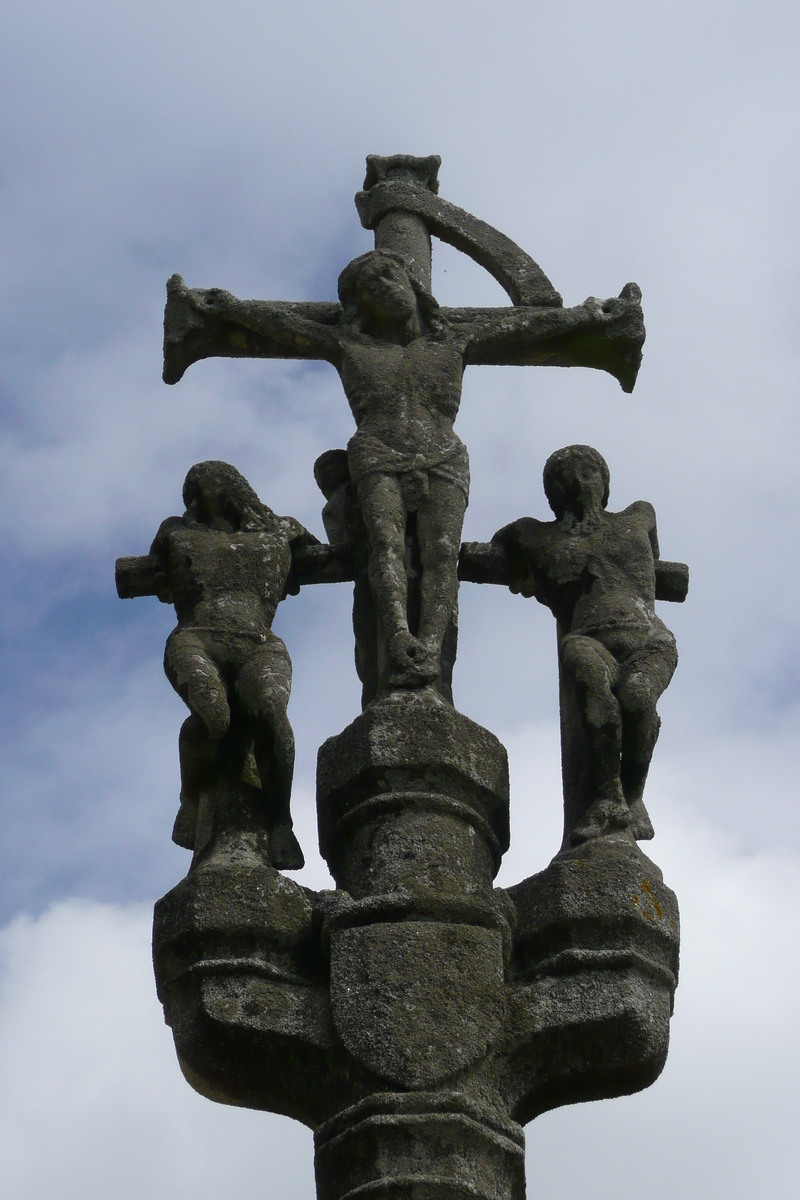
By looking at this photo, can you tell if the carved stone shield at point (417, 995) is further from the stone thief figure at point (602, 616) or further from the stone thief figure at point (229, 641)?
the stone thief figure at point (602, 616)

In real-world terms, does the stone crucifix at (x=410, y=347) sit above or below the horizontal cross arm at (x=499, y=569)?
above

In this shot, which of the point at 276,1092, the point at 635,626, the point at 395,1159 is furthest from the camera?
the point at 635,626

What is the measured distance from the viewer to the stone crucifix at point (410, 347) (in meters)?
9.83

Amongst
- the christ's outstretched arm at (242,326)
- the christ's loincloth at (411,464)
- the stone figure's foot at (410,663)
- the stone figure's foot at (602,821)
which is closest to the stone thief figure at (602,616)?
the stone figure's foot at (602,821)

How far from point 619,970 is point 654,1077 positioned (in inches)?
18.3

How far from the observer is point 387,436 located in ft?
33.7

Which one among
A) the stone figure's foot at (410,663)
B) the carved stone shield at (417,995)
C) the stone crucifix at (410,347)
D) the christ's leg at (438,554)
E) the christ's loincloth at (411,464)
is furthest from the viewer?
the christ's loincloth at (411,464)

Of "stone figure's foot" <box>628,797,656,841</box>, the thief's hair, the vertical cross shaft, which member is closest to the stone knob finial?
the vertical cross shaft

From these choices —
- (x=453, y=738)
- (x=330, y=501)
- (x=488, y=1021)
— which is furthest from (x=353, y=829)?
(x=330, y=501)

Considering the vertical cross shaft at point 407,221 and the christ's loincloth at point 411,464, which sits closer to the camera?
the christ's loincloth at point 411,464

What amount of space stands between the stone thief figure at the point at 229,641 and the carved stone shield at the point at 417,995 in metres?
0.87

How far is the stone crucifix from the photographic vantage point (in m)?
9.83

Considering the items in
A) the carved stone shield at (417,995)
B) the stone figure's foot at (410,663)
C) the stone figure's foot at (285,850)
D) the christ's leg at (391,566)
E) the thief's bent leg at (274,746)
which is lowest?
the carved stone shield at (417,995)

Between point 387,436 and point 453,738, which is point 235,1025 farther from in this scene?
Answer: point 387,436
